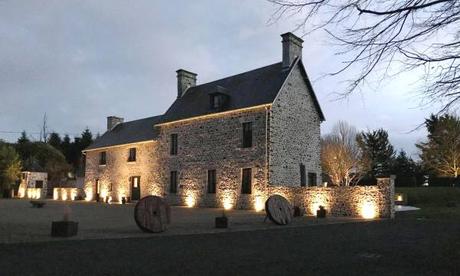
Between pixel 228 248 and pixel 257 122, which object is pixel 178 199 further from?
pixel 228 248

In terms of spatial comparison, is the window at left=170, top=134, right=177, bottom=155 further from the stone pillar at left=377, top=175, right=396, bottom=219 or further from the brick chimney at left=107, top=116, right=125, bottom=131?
the stone pillar at left=377, top=175, right=396, bottom=219

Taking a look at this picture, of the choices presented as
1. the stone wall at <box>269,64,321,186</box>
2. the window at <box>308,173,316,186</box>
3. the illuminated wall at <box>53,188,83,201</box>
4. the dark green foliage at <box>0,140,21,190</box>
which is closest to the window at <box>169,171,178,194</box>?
the stone wall at <box>269,64,321,186</box>

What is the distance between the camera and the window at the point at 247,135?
900 inches

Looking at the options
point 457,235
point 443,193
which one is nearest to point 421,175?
point 443,193

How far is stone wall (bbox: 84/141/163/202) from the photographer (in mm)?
29047

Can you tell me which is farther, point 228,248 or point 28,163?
point 28,163

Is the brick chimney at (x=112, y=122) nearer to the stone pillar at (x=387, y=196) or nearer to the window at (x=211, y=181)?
the window at (x=211, y=181)

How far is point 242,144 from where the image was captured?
23.1m

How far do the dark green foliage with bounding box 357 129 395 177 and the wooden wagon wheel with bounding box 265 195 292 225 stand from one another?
32279 mm

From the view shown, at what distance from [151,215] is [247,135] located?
483 inches

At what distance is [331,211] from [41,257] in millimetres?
14506

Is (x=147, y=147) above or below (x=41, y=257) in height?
above

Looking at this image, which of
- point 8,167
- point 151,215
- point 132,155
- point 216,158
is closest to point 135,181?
point 132,155

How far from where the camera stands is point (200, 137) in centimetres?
2542
